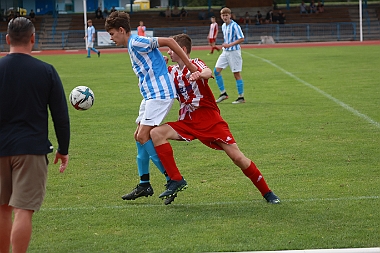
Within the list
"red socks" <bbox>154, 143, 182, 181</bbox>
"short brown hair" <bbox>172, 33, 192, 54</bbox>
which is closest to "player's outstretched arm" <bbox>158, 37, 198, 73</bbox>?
"short brown hair" <bbox>172, 33, 192, 54</bbox>

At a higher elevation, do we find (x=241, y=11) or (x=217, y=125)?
(x=241, y=11)

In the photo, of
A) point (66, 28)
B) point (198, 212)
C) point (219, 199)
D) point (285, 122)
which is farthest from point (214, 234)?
point (66, 28)

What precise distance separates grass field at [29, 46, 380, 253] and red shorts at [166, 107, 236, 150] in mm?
663

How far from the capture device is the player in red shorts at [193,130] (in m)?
6.36

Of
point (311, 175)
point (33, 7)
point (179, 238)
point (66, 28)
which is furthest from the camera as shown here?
point (33, 7)

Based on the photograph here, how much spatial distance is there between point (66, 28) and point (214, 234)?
45.5 m

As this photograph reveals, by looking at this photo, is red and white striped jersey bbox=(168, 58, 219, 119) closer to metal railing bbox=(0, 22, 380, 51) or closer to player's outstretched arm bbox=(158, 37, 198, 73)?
player's outstretched arm bbox=(158, 37, 198, 73)

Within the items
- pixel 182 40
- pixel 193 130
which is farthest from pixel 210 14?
pixel 193 130

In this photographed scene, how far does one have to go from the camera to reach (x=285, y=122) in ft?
38.3

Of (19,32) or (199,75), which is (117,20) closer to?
(199,75)

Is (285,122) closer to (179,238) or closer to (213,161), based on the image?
(213,161)

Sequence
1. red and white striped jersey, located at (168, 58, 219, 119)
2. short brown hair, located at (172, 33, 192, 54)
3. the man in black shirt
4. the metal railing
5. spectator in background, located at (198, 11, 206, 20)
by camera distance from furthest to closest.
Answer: spectator in background, located at (198, 11, 206, 20) < the metal railing < short brown hair, located at (172, 33, 192, 54) < red and white striped jersey, located at (168, 58, 219, 119) < the man in black shirt

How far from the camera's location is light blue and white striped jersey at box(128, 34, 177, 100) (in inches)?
247

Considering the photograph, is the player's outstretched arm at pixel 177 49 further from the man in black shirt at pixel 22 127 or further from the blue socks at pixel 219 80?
the blue socks at pixel 219 80
